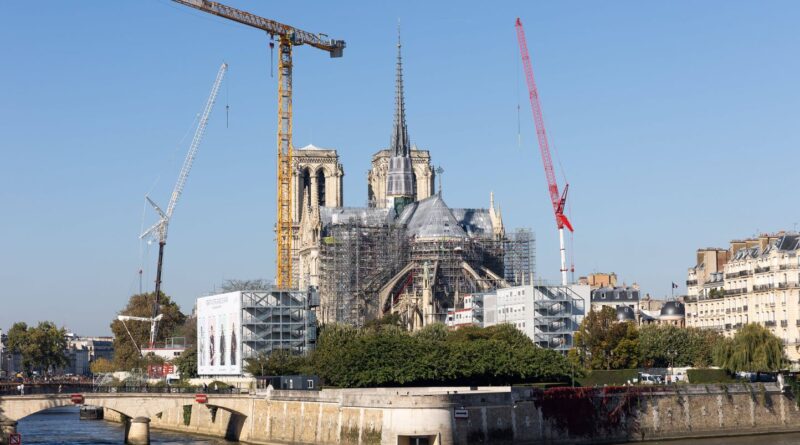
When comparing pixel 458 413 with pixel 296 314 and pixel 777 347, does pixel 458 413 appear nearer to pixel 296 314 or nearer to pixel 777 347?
pixel 777 347

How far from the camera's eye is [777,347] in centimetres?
9512

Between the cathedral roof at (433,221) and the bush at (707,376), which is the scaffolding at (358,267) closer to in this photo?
the cathedral roof at (433,221)

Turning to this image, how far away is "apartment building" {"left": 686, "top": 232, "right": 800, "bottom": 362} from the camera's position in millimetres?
111188

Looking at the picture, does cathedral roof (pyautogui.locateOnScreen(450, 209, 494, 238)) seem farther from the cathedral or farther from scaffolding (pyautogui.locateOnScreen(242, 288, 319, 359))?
scaffolding (pyautogui.locateOnScreen(242, 288, 319, 359))

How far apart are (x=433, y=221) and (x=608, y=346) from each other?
65.8m

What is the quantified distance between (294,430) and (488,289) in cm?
7723

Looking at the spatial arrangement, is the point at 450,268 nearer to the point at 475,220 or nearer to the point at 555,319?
the point at 475,220

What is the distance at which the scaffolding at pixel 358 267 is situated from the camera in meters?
164

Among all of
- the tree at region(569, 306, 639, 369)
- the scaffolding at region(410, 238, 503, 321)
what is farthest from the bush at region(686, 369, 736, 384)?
the scaffolding at region(410, 238, 503, 321)

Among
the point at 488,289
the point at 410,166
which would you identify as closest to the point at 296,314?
the point at 488,289

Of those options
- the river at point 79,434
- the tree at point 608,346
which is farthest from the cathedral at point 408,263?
the tree at point 608,346

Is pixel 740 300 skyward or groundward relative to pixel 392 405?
skyward

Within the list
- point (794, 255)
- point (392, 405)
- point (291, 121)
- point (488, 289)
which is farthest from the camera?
point (488, 289)

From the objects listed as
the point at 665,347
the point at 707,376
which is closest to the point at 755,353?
the point at 707,376
